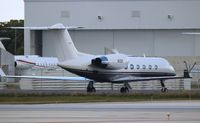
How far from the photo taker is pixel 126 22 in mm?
85250

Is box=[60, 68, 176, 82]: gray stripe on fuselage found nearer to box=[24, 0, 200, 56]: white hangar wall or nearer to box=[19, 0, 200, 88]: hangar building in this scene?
box=[19, 0, 200, 88]: hangar building

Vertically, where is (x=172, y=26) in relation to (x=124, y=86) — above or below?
above

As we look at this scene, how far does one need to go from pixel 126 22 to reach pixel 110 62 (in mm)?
34763

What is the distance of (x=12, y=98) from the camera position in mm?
41812

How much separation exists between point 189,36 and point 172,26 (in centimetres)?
258

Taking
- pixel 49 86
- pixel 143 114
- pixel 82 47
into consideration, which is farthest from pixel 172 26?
pixel 143 114

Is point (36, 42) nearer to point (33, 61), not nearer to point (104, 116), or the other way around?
point (33, 61)

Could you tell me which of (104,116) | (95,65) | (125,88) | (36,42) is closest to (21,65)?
(36,42)

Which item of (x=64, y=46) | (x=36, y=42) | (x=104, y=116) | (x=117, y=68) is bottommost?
(x=104, y=116)

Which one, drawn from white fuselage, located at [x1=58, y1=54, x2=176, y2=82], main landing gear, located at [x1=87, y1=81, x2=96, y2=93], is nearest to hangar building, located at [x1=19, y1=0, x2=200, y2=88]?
white fuselage, located at [x1=58, y1=54, x2=176, y2=82]

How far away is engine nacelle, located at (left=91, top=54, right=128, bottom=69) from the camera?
5047cm

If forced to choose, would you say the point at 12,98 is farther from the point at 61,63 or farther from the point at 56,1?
the point at 56,1

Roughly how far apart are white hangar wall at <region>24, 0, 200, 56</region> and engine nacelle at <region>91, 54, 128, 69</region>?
1317 inches

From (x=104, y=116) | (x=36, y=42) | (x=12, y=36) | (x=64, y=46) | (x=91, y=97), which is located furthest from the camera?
(x=12, y=36)
